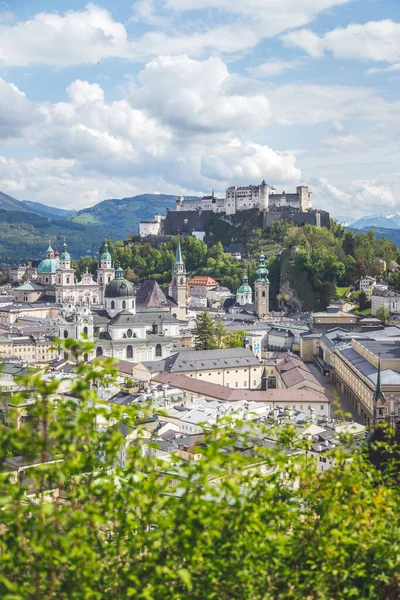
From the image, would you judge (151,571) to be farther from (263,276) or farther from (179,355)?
(263,276)

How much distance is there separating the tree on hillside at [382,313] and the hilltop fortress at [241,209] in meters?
34.3

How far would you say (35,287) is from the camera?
9562 cm

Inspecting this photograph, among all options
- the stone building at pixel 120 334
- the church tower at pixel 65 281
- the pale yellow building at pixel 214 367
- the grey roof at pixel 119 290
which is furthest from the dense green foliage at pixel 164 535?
the church tower at pixel 65 281

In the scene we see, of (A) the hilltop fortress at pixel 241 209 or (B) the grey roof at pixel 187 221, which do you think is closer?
(A) the hilltop fortress at pixel 241 209

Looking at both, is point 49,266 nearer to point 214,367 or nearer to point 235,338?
point 235,338

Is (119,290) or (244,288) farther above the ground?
(119,290)

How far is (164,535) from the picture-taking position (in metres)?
8.92

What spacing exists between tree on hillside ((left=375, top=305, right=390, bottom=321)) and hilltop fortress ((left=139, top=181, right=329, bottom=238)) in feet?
113

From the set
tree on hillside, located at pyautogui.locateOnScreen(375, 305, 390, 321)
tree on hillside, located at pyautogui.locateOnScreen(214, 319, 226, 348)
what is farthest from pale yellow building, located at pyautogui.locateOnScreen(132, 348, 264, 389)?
tree on hillside, located at pyautogui.locateOnScreen(375, 305, 390, 321)

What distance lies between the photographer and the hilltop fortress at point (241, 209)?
4235 inches

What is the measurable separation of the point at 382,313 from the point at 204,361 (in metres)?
25.0

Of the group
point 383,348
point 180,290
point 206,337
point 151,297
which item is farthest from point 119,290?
point 383,348

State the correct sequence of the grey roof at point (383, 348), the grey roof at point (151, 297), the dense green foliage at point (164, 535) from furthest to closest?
the grey roof at point (151, 297) → the grey roof at point (383, 348) → the dense green foliage at point (164, 535)

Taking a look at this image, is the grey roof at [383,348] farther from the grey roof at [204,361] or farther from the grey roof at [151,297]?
the grey roof at [151,297]
